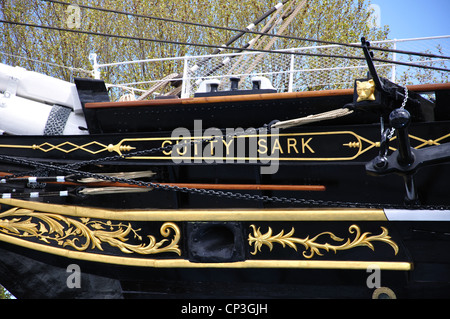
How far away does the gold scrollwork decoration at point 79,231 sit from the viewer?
341cm

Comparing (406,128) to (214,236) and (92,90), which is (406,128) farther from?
(92,90)

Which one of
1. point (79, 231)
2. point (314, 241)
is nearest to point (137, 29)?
point (79, 231)

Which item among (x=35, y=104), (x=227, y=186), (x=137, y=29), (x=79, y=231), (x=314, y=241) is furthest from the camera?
(x=137, y=29)

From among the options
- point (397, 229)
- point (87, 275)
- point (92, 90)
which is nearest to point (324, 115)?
point (397, 229)

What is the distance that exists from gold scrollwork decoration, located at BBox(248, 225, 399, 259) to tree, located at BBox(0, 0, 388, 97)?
26.8 feet

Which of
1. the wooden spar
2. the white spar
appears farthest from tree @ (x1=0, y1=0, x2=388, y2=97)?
the wooden spar

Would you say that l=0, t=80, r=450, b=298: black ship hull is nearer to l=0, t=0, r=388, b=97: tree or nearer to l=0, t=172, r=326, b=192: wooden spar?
l=0, t=172, r=326, b=192: wooden spar

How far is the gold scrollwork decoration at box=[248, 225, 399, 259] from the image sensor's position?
3.06 m

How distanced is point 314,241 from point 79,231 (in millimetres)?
1558

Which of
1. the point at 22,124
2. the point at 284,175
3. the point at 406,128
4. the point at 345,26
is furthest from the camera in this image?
the point at 345,26

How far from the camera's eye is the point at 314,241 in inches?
125

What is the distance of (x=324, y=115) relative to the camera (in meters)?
3.07

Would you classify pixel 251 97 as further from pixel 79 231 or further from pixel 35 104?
pixel 35 104
